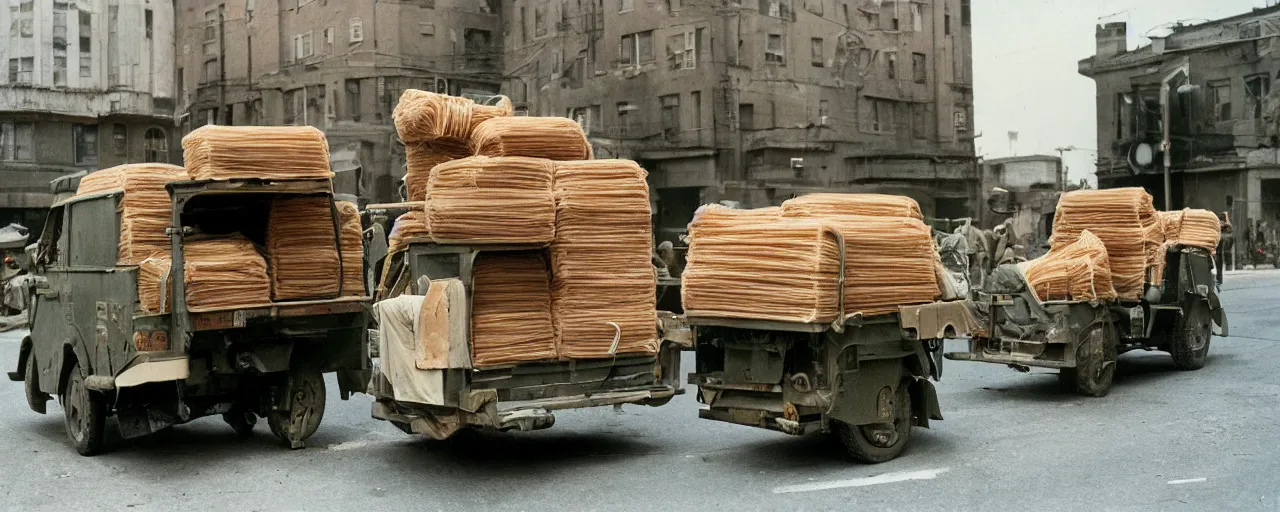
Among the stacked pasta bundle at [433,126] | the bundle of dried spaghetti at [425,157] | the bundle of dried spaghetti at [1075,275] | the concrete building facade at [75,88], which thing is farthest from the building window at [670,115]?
the bundle of dried spaghetti at [425,157]

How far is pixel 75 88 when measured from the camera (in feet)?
133

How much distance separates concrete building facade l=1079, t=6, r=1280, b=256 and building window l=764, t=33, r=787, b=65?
748 inches

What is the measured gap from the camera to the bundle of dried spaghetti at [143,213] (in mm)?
9414

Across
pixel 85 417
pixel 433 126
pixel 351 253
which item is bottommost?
pixel 85 417

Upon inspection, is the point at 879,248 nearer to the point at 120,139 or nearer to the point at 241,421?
the point at 241,421

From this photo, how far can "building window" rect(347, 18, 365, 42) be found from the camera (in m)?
34.6

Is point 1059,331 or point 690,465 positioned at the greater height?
point 1059,331

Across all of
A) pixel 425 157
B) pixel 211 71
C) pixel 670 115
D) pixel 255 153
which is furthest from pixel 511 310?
pixel 211 71

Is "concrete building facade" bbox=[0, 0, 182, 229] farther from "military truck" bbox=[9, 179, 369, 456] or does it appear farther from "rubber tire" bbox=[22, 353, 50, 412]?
"military truck" bbox=[9, 179, 369, 456]

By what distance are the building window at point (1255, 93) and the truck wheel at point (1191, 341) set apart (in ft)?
117

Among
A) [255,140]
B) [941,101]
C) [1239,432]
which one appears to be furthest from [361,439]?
[941,101]

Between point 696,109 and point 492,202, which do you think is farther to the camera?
point 696,109

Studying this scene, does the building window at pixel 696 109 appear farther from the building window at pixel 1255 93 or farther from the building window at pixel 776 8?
the building window at pixel 1255 93

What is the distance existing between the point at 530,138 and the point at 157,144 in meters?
37.0
